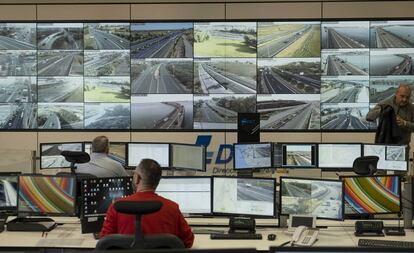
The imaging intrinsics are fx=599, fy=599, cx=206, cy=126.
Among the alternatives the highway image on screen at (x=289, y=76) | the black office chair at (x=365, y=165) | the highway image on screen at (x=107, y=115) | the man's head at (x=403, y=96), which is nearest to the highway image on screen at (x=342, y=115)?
the highway image on screen at (x=289, y=76)

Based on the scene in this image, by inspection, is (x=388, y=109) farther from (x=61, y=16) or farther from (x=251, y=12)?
(x=61, y=16)

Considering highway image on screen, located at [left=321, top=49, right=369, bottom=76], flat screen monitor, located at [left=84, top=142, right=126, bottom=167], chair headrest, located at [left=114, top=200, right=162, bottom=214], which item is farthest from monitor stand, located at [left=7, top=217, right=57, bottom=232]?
highway image on screen, located at [left=321, top=49, right=369, bottom=76]

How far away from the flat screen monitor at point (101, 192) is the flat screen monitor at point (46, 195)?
0.73ft

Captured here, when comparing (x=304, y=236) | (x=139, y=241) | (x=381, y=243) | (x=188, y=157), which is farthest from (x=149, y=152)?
(x=139, y=241)

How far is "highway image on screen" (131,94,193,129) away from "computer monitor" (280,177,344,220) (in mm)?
3447

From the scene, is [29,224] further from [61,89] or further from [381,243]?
[61,89]

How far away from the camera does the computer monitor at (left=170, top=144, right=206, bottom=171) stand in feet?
A: 20.1

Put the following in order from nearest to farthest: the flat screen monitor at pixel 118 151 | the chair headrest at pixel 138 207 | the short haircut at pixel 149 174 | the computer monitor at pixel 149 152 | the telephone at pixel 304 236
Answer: the chair headrest at pixel 138 207 → the short haircut at pixel 149 174 → the telephone at pixel 304 236 → the computer monitor at pixel 149 152 → the flat screen monitor at pixel 118 151

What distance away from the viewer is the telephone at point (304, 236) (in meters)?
4.11

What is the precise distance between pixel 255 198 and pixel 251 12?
3.83 m

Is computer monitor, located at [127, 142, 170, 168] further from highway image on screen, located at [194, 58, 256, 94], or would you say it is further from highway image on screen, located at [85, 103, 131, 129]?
highway image on screen, located at [194, 58, 256, 94]

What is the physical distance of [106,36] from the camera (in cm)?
788

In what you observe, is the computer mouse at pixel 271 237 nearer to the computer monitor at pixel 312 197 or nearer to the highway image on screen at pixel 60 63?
the computer monitor at pixel 312 197

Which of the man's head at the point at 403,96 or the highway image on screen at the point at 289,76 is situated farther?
the highway image on screen at the point at 289,76
